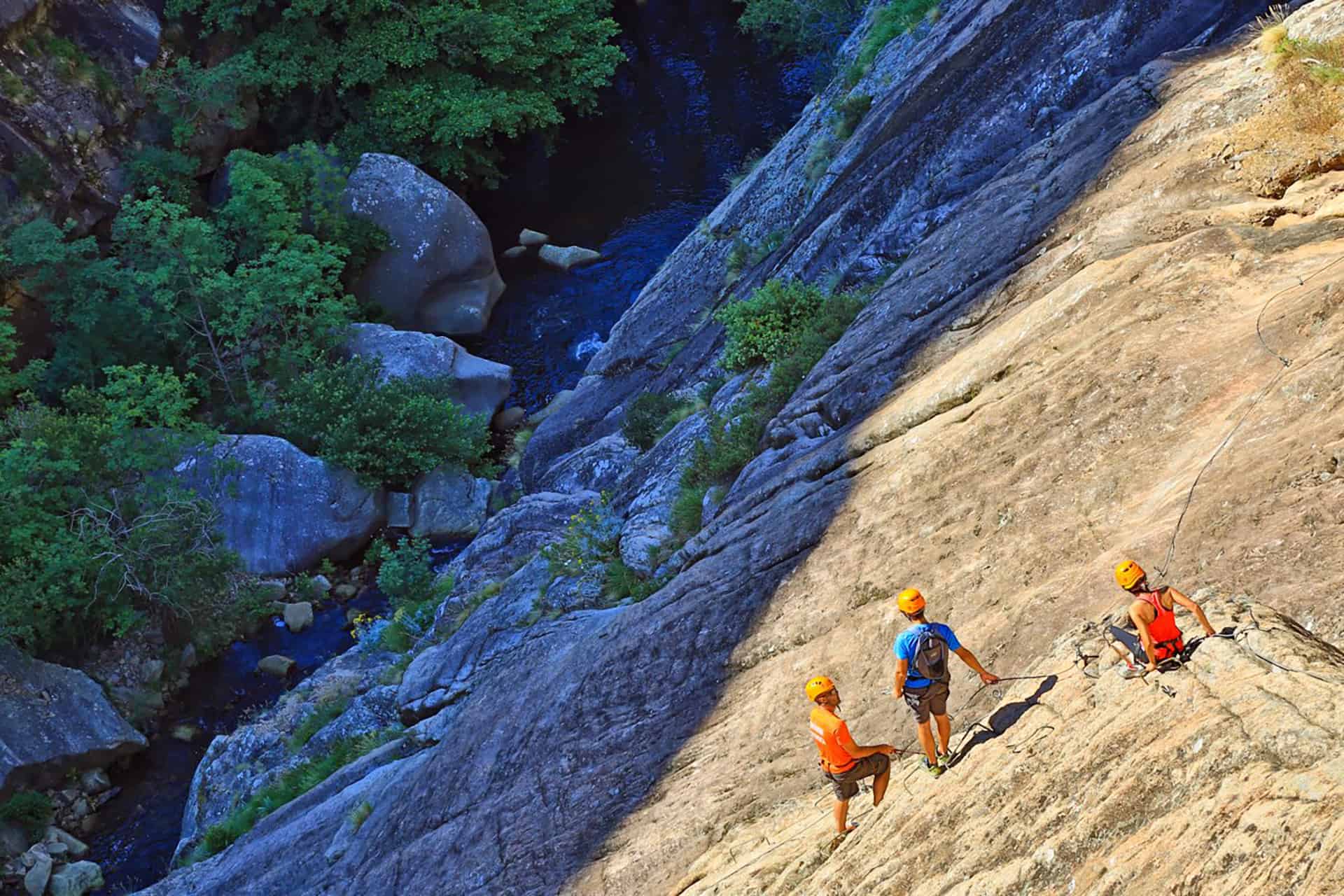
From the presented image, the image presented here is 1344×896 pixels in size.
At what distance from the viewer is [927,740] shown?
706 centimetres

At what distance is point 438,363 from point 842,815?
71.8 ft

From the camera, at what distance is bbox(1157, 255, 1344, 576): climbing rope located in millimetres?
7375

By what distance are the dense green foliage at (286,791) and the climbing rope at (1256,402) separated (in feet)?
34.8

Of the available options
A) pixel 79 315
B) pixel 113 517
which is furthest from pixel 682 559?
pixel 79 315

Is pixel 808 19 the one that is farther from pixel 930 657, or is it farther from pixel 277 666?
pixel 930 657

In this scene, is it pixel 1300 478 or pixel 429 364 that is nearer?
pixel 1300 478

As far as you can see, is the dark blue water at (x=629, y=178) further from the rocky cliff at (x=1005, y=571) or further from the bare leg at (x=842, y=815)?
the bare leg at (x=842, y=815)

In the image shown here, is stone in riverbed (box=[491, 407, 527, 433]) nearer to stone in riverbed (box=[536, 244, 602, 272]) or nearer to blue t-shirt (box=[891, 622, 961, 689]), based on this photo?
stone in riverbed (box=[536, 244, 602, 272])

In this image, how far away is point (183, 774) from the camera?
67.4ft

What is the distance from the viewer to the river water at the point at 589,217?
20594 mm

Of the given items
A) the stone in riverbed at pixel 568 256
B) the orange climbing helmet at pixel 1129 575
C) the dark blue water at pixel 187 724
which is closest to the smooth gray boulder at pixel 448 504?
the dark blue water at pixel 187 724

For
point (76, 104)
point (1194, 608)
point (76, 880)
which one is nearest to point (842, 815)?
point (1194, 608)

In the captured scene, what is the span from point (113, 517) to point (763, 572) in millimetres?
16564

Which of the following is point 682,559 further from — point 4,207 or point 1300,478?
point 4,207
